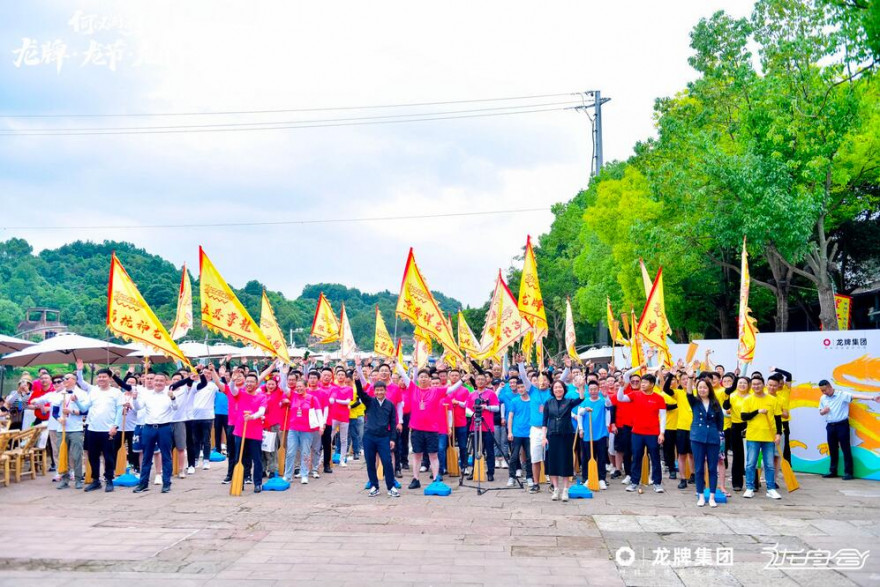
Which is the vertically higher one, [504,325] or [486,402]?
[504,325]

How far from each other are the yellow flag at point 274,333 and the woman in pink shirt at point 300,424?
0.58 meters

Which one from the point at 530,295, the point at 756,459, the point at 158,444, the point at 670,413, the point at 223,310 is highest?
the point at 530,295

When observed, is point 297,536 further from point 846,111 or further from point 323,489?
point 846,111

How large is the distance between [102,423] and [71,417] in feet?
2.23

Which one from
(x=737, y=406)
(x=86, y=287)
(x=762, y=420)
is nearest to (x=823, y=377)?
(x=737, y=406)

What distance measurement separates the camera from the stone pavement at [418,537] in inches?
280

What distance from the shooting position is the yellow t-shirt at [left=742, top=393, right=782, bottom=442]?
11.5m

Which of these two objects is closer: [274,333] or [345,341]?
[274,333]

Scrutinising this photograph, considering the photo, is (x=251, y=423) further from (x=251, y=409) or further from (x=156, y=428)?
(x=156, y=428)

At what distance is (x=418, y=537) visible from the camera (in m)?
8.74

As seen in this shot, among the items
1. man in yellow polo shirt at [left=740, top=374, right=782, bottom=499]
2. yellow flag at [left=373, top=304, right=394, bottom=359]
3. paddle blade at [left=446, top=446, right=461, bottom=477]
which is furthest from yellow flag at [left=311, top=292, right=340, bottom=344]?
man in yellow polo shirt at [left=740, top=374, right=782, bottom=499]

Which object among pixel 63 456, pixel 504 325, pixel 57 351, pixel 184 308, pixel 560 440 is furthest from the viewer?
pixel 184 308

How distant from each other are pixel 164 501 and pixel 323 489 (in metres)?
2.54

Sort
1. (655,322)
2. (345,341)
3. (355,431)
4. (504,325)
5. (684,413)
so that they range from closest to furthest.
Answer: (684,413)
(655,322)
(355,431)
(504,325)
(345,341)
